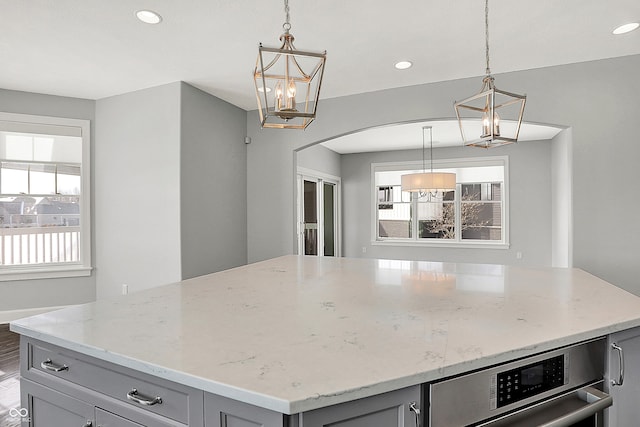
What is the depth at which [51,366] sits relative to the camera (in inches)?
48.4

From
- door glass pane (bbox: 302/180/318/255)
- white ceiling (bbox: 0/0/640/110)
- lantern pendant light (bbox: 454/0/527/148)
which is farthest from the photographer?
door glass pane (bbox: 302/180/318/255)

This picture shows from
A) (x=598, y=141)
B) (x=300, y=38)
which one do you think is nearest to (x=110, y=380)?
(x=300, y=38)

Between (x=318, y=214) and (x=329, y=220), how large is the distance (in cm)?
55

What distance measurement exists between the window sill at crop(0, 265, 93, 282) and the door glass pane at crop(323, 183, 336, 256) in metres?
4.24

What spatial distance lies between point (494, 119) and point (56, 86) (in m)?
4.43

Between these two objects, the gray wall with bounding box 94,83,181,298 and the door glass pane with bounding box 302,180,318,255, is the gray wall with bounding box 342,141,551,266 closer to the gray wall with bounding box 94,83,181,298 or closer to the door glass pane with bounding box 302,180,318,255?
the door glass pane with bounding box 302,180,318,255

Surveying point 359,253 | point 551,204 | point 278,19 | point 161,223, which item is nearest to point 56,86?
point 161,223

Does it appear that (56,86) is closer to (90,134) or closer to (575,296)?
(90,134)

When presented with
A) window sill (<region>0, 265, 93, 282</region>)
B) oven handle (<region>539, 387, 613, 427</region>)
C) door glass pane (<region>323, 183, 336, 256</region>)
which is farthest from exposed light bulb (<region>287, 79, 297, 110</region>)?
door glass pane (<region>323, 183, 336, 256</region>)

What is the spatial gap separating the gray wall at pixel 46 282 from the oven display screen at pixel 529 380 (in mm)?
4855

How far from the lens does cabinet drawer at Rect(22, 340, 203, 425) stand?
96cm

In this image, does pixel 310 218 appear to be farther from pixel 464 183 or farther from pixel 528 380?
pixel 528 380

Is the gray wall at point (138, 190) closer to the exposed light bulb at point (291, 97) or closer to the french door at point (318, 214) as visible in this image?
the french door at point (318, 214)

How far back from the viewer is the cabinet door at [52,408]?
3.79 ft
